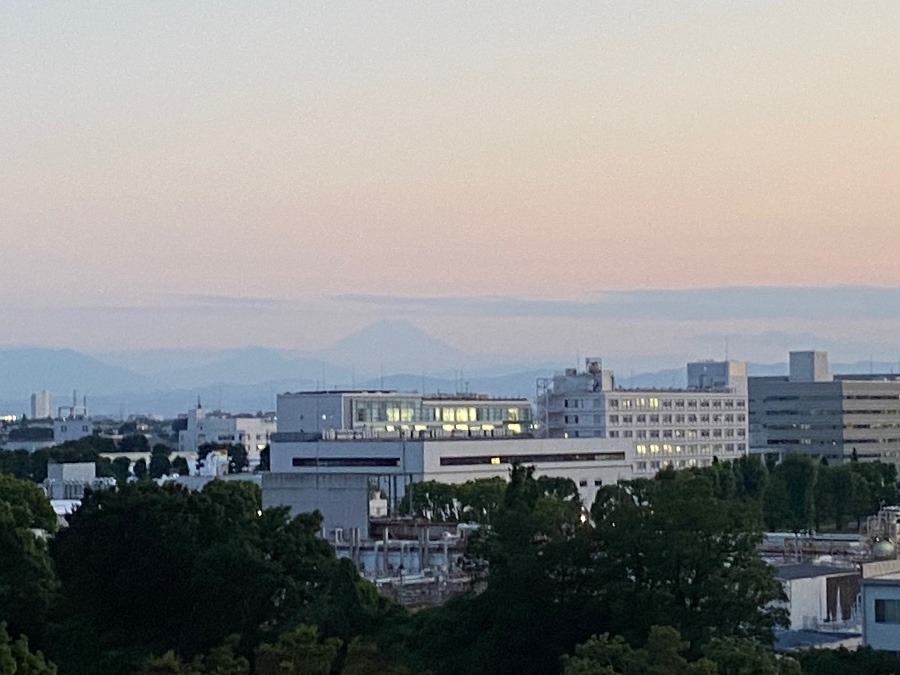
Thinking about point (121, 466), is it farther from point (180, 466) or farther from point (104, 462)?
point (180, 466)

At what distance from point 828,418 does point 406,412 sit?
32145 millimetres

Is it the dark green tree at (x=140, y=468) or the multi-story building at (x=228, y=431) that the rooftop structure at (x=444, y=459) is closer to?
the dark green tree at (x=140, y=468)

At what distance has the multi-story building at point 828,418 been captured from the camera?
140m

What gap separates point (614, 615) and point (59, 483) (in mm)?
75322

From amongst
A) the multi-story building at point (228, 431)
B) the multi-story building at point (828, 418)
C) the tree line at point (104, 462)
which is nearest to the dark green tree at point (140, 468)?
the tree line at point (104, 462)

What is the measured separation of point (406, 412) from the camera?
420ft

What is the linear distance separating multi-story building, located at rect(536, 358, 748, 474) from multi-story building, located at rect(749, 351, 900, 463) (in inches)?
324

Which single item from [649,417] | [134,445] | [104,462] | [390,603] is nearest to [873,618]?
[390,603]

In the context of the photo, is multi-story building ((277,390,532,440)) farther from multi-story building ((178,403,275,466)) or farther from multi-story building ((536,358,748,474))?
multi-story building ((178,403,275,466))

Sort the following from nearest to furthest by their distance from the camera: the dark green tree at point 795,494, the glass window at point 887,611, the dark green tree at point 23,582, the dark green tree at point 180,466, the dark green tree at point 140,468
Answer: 1. the dark green tree at point 23,582
2. the glass window at point 887,611
3. the dark green tree at point 795,494
4. the dark green tree at point 140,468
5. the dark green tree at point 180,466

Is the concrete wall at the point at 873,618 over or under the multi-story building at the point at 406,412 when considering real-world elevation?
under

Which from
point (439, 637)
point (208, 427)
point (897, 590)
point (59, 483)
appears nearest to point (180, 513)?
point (439, 637)

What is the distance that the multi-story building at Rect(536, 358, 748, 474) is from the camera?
120 metres

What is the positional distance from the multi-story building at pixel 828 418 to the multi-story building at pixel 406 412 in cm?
2075
